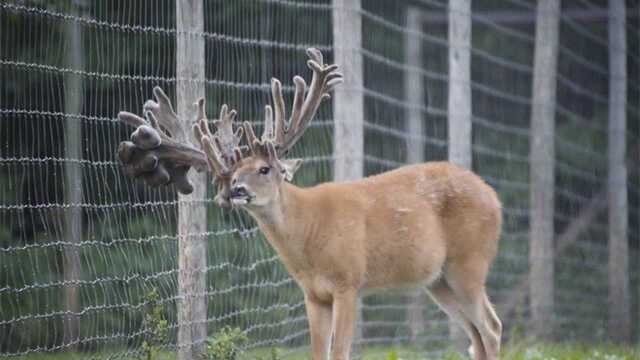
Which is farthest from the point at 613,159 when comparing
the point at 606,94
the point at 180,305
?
the point at 180,305

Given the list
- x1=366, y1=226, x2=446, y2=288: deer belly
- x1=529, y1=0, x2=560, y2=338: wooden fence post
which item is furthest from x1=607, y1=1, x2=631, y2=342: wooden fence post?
x1=366, y1=226, x2=446, y2=288: deer belly

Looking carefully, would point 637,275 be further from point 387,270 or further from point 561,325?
point 387,270

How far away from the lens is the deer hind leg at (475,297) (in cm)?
827

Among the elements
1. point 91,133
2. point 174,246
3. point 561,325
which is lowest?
point 561,325

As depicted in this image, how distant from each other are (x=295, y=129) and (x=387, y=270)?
113cm

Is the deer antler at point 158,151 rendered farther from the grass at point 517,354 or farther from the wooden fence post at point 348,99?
the wooden fence post at point 348,99

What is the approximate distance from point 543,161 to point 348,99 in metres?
3.05

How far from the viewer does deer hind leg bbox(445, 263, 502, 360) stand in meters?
8.27

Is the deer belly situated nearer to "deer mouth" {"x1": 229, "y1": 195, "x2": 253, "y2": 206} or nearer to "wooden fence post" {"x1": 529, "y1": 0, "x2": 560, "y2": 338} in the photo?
"deer mouth" {"x1": 229, "y1": 195, "x2": 253, "y2": 206}

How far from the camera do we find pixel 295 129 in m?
7.39

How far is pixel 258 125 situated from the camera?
9203mm

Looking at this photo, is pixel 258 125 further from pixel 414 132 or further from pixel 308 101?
pixel 414 132

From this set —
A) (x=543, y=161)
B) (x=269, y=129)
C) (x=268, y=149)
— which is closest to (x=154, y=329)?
(x=268, y=149)

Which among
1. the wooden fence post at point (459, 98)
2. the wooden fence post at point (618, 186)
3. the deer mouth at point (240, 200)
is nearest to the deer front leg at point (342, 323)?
the deer mouth at point (240, 200)
